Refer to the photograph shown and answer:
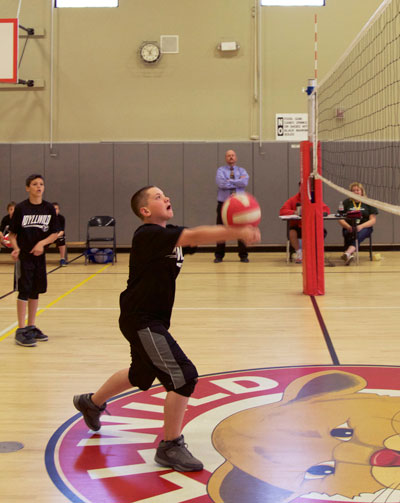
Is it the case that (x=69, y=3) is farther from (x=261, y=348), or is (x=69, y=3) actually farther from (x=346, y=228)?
(x=261, y=348)

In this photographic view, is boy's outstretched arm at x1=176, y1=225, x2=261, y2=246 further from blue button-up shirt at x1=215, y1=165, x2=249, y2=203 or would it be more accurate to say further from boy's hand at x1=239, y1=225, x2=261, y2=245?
blue button-up shirt at x1=215, y1=165, x2=249, y2=203

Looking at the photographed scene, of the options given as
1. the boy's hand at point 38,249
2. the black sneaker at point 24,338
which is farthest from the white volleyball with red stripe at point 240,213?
the black sneaker at point 24,338

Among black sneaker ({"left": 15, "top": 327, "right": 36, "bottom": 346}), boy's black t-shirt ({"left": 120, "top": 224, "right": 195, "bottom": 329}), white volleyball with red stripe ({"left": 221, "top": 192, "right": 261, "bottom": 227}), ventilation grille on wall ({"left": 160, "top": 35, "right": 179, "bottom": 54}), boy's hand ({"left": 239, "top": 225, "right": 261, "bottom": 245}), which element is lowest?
black sneaker ({"left": 15, "top": 327, "right": 36, "bottom": 346})

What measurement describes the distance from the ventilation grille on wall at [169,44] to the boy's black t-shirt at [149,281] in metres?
11.7

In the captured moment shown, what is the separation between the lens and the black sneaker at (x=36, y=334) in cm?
591

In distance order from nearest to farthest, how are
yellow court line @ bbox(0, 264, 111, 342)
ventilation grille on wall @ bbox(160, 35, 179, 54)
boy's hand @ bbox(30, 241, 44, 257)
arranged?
boy's hand @ bbox(30, 241, 44, 257) → yellow court line @ bbox(0, 264, 111, 342) → ventilation grille on wall @ bbox(160, 35, 179, 54)

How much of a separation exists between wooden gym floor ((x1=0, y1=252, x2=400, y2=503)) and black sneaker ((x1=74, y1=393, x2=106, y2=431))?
18 centimetres

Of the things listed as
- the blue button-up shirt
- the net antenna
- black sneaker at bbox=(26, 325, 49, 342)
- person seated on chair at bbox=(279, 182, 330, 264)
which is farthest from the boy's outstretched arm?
the blue button-up shirt

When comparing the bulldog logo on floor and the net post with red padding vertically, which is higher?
the net post with red padding

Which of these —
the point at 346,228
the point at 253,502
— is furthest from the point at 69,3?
the point at 253,502

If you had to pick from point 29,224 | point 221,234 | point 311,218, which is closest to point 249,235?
point 221,234

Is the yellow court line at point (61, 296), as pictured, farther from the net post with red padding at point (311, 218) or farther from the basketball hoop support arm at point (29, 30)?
the basketball hoop support arm at point (29, 30)

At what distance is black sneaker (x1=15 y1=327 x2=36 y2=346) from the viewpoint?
229 inches

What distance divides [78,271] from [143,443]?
8128mm
